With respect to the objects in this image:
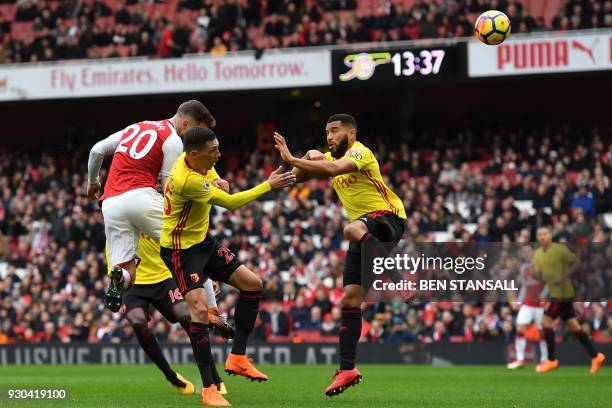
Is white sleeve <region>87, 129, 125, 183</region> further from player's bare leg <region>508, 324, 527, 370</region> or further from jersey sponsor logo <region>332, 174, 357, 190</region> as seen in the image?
player's bare leg <region>508, 324, 527, 370</region>

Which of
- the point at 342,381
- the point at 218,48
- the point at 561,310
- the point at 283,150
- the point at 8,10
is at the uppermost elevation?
the point at 8,10

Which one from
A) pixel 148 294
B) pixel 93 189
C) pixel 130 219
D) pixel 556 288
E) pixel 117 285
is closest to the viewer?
pixel 117 285

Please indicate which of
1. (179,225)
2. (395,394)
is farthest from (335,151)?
(395,394)

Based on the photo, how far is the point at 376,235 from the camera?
10227mm

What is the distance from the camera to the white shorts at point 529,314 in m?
17.5

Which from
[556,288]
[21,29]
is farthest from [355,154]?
[21,29]

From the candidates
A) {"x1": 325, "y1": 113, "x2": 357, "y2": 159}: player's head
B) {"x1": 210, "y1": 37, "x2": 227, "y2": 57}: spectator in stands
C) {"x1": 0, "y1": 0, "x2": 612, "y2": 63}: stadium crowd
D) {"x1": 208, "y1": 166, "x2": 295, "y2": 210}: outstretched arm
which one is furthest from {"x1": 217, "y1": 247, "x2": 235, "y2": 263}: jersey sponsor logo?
{"x1": 210, "y1": 37, "x2": 227, "y2": 57}: spectator in stands

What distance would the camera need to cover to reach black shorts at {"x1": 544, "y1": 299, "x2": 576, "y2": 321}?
1572 cm

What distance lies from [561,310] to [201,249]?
24.5 feet

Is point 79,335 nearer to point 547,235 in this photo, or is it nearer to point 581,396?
point 547,235

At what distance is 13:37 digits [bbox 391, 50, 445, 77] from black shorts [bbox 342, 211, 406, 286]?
44.7ft

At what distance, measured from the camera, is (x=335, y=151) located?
1036 cm

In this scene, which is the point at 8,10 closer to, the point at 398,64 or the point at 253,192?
the point at 398,64

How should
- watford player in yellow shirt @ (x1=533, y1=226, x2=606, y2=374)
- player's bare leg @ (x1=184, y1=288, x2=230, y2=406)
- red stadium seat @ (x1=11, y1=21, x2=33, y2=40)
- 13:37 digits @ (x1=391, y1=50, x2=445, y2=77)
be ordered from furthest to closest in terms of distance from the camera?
red stadium seat @ (x1=11, y1=21, x2=33, y2=40) < 13:37 digits @ (x1=391, y1=50, x2=445, y2=77) < watford player in yellow shirt @ (x1=533, y1=226, x2=606, y2=374) < player's bare leg @ (x1=184, y1=288, x2=230, y2=406)
